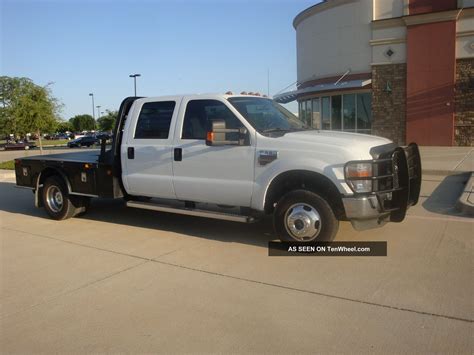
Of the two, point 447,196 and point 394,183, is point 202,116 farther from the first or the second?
point 447,196

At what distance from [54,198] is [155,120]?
9.52 feet

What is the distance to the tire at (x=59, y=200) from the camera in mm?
8391

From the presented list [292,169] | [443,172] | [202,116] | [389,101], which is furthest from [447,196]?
[389,101]

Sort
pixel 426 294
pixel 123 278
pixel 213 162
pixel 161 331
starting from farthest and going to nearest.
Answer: pixel 213 162 < pixel 123 278 < pixel 426 294 < pixel 161 331

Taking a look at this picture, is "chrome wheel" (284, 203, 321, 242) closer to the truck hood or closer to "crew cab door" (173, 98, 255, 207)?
"crew cab door" (173, 98, 255, 207)

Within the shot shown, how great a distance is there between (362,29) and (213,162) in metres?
20.5

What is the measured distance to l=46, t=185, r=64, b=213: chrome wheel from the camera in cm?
860

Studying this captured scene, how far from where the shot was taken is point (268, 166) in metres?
6.03

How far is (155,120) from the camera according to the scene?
7.23 m

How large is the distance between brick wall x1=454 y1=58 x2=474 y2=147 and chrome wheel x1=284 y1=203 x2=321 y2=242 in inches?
758

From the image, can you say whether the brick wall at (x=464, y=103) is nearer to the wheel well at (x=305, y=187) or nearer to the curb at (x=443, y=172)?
the curb at (x=443, y=172)

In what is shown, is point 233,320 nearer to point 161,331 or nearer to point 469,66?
point 161,331

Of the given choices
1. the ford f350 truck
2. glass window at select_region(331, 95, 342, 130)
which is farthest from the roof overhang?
the ford f350 truck

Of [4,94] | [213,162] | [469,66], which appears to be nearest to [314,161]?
[213,162]
